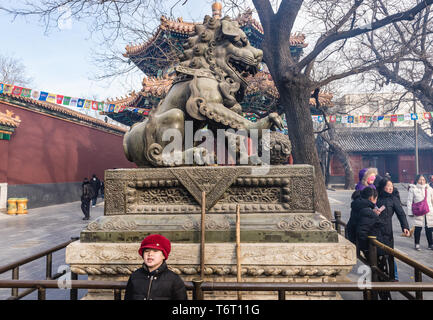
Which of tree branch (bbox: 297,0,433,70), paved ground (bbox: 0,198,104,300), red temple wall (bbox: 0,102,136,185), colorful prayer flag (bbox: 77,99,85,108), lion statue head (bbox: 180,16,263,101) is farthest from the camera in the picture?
Result: colorful prayer flag (bbox: 77,99,85,108)

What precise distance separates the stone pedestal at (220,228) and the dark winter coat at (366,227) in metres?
1.16

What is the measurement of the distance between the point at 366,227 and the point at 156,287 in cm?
258

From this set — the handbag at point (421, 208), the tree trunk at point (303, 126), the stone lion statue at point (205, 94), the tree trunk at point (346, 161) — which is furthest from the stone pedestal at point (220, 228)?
the tree trunk at point (346, 161)

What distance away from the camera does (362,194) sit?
354 cm

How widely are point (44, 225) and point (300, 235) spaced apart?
347 inches

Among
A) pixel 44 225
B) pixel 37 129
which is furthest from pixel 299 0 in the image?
pixel 37 129

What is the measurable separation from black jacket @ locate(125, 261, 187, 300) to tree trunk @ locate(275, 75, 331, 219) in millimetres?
4784

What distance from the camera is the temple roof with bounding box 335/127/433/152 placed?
2427cm

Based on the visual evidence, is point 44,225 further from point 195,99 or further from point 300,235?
point 300,235

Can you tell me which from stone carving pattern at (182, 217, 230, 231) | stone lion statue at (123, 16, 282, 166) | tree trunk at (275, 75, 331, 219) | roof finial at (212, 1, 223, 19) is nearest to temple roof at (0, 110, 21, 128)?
roof finial at (212, 1, 223, 19)

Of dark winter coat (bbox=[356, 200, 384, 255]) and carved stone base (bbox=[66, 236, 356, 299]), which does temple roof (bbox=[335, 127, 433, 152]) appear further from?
carved stone base (bbox=[66, 236, 356, 299])

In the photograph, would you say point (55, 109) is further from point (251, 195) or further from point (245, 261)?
point (245, 261)

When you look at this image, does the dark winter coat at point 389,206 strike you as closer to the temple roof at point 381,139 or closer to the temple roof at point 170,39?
the temple roof at point 170,39

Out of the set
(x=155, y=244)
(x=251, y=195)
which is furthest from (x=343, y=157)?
(x=155, y=244)
